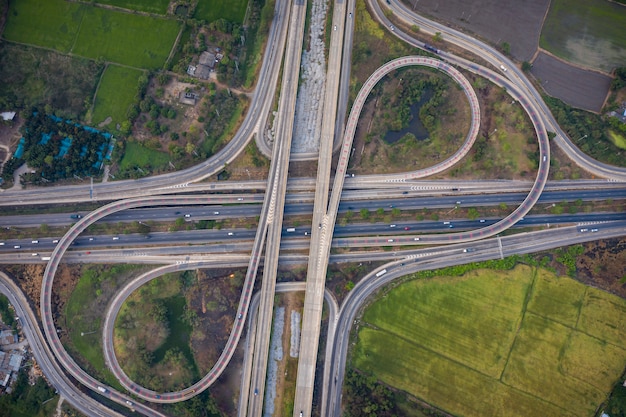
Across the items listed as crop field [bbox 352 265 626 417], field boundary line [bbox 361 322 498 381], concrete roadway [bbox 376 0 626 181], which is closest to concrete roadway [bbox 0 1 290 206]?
concrete roadway [bbox 376 0 626 181]

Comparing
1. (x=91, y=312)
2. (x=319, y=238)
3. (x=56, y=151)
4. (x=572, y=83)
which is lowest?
(x=91, y=312)

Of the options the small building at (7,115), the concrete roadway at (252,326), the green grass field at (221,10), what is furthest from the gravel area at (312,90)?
the small building at (7,115)

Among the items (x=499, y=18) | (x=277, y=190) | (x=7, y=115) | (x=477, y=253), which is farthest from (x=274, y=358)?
(x=499, y=18)

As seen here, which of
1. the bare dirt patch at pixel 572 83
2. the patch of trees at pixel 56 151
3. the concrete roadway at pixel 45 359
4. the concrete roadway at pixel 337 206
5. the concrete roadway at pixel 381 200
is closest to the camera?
the concrete roadway at pixel 337 206

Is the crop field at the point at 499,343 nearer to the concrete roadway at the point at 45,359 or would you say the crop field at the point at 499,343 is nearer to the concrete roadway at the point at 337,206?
the concrete roadway at the point at 337,206

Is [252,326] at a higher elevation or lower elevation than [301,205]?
lower

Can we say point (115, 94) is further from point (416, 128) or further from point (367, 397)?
point (367, 397)
